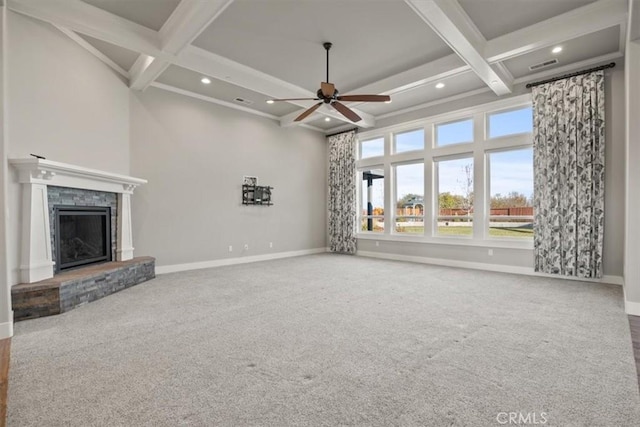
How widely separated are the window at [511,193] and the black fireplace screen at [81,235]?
6.90m

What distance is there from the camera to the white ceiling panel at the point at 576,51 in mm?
4312

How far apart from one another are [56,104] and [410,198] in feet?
22.0

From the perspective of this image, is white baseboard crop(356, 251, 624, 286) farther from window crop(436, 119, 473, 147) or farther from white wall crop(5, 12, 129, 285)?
white wall crop(5, 12, 129, 285)

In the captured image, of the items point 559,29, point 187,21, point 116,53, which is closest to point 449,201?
point 559,29

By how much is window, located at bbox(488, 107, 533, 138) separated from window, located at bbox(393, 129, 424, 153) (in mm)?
1487

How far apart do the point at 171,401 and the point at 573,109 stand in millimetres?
6536

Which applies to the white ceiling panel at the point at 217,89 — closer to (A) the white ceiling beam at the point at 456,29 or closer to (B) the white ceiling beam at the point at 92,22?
(B) the white ceiling beam at the point at 92,22

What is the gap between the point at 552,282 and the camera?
16.3ft

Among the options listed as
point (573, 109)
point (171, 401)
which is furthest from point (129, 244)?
point (573, 109)

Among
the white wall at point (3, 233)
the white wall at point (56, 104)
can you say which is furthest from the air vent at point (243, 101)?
the white wall at point (3, 233)

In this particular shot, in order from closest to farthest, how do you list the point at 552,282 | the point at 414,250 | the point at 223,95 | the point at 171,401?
the point at 171,401
the point at 552,282
the point at 223,95
the point at 414,250

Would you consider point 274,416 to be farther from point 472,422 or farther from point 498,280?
point 498,280

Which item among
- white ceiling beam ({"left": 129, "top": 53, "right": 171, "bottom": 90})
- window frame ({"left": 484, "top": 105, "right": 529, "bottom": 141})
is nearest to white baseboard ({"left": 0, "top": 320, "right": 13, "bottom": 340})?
white ceiling beam ({"left": 129, "top": 53, "right": 171, "bottom": 90})

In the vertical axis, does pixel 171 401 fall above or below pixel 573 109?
below
